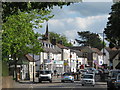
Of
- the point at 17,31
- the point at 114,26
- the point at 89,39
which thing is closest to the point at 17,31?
the point at 17,31

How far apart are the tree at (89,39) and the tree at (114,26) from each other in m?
117

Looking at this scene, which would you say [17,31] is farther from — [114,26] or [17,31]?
[114,26]

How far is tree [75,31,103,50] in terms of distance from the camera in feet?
553

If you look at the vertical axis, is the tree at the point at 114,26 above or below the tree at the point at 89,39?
below

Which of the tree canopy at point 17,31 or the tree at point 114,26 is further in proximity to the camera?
the tree at point 114,26

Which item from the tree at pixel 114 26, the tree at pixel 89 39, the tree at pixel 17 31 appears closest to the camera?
the tree at pixel 17 31

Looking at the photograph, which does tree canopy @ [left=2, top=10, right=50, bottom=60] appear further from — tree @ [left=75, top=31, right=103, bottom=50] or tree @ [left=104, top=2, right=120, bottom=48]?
tree @ [left=75, top=31, right=103, bottom=50]

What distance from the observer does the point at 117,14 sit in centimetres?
4375

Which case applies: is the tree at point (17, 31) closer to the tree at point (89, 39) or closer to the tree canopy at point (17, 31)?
the tree canopy at point (17, 31)

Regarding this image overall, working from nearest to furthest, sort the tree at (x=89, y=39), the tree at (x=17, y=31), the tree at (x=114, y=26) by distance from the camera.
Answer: the tree at (x=17, y=31) < the tree at (x=114, y=26) < the tree at (x=89, y=39)

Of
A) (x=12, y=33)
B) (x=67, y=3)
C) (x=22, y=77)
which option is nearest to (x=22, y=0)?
(x=67, y=3)

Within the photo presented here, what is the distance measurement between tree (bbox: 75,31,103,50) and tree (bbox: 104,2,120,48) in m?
117

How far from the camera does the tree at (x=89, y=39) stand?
168500mm

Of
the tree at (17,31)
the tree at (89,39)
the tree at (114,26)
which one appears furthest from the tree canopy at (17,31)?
the tree at (89,39)
